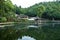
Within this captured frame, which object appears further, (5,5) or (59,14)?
(59,14)

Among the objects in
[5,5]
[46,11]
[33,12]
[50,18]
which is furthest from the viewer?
[33,12]

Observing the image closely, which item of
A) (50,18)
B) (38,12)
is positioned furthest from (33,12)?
(50,18)

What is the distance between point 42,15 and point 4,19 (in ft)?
116

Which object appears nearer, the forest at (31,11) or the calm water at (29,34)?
the calm water at (29,34)

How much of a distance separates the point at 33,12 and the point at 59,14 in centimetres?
1208

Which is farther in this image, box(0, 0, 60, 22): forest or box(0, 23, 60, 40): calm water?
box(0, 0, 60, 22): forest

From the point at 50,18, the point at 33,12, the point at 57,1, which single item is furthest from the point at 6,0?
the point at 57,1

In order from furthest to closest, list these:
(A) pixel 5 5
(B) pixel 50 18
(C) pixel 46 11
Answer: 1. (C) pixel 46 11
2. (B) pixel 50 18
3. (A) pixel 5 5

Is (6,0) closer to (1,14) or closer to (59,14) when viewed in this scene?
(1,14)

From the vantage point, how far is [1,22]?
98.4ft

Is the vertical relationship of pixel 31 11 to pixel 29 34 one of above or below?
below

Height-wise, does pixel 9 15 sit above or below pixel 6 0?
below

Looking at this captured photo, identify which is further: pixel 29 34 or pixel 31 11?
pixel 31 11

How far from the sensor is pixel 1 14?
3125 cm
